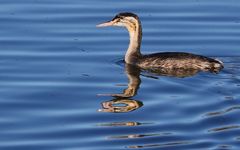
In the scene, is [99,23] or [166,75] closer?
[166,75]

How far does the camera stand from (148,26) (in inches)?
791

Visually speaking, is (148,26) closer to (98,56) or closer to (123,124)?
(98,56)

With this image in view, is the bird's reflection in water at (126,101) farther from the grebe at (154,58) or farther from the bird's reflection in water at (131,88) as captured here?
the grebe at (154,58)

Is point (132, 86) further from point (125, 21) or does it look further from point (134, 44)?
point (125, 21)

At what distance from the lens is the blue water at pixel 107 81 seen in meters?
13.0

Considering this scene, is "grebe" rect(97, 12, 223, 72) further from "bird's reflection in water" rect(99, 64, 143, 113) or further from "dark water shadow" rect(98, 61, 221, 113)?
"bird's reflection in water" rect(99, 64, 143, 113)

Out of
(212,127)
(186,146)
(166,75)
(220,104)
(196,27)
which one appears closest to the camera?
(186,146)

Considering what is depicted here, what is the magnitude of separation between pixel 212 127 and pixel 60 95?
9.80 ft

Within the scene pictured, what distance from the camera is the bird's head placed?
18.5 m

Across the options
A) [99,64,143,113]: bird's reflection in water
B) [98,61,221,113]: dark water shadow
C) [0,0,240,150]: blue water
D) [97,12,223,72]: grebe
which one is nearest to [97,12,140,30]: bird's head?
[97,12,223,72]: grebe

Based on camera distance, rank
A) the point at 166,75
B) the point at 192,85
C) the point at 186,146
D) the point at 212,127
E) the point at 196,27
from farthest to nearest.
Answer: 1. the point at 196,27
2. the point at 166,75
3. the point at 192,85
4. the point at 212,127
5. the point at 186,146

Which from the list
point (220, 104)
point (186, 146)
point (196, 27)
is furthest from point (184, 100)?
point (196, 27)

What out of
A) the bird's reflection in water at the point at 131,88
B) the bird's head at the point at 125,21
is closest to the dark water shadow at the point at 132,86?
the bird's reflection in water at the point at 131,88

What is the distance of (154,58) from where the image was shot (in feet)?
57.3
